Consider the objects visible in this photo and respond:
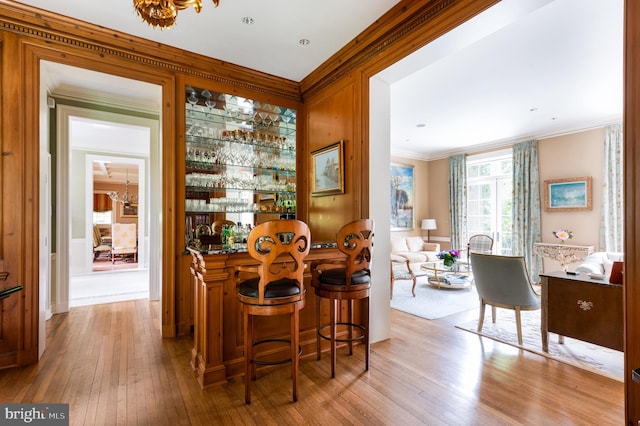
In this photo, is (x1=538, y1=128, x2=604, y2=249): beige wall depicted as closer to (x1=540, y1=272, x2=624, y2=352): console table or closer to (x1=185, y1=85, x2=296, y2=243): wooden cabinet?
(x1=540, y1=272, x2=624, y2=352): console table

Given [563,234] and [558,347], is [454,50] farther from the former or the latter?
[563,234]

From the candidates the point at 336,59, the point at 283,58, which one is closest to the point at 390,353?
the point at 336,59

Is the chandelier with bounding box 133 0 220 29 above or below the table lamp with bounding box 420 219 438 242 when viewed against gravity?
above

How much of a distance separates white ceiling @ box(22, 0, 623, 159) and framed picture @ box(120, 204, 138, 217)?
→ 8.35 m

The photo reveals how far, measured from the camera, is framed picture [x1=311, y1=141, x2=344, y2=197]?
331 centimetres

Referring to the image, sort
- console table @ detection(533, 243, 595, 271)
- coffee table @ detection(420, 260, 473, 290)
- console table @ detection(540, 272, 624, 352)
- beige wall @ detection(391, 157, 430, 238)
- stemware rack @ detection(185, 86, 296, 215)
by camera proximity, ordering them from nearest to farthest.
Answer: console table @ detection(540, 272, 624, 352) → stemware rack @ detection(185, 86, 296, 215) → coffee table @ detection(420, 260, 473, 290) → console table @ detection(533, 243, 595, 271) → beige wall @ detection(391, 157, 430, 238)

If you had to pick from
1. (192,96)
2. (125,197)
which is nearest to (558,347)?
(192,96)

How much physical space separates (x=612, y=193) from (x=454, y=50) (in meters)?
5.00

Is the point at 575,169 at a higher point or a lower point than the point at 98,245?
higher

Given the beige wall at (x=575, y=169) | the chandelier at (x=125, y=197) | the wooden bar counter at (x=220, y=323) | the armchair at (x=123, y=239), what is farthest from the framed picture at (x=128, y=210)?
the beige wall at (x=575, y=169)

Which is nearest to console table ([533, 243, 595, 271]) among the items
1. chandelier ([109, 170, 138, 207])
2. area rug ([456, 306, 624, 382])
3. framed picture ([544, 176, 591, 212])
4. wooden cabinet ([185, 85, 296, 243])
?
framed picture ([544, 176, 591, 212])

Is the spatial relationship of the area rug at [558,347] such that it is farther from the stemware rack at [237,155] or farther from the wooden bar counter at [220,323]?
the stemware rack at [237,155]

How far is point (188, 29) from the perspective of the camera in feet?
9.12

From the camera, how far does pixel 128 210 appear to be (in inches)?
440
